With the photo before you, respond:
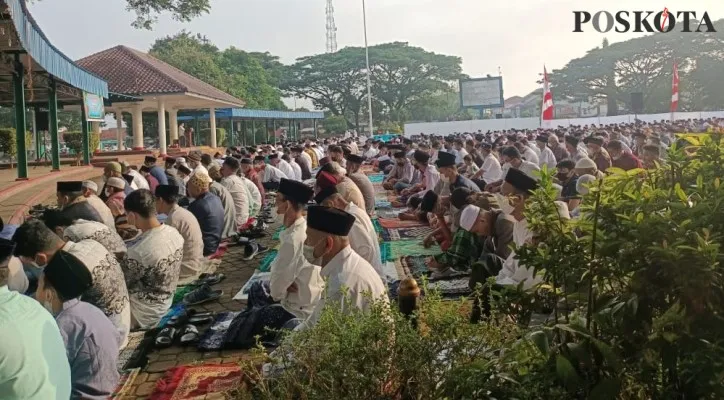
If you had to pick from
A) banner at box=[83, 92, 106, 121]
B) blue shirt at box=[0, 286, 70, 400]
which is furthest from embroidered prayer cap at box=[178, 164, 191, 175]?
blue shirt at box=[0, 286, 70, 400]

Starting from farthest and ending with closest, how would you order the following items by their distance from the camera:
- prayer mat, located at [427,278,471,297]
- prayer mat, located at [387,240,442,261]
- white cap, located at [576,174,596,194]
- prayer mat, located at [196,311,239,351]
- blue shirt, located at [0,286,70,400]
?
prayer mat, located at [387,240,442,261]
prayer mat, located at [427,278,471,297]
prayer mat, located at [196,311,239,351]
blue shirt, located at [0,286,70,400]
white cap, located at [576,174,596,194]

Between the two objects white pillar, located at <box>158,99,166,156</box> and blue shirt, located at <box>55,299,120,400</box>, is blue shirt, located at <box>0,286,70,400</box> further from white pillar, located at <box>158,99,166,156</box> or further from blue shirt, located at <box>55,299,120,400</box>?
white pillar, located at <box>158,99,166,156</box>

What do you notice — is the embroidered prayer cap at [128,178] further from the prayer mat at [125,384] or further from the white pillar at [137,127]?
the white pillar at [137,127]

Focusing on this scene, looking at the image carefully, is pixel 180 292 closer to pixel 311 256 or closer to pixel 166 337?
pixel 166 337

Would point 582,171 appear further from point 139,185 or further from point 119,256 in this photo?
point 139,185

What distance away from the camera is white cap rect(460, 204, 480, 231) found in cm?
573

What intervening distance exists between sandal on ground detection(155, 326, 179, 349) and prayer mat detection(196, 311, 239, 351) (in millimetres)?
224

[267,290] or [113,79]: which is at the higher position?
[113,79]

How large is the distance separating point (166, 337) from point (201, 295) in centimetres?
110

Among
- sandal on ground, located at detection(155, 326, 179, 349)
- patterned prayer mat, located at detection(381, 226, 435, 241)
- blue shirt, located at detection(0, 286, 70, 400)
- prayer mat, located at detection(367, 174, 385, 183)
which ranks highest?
prayer mat, located at detection(367, 174, 385, 183)

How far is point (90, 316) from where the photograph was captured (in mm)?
3346

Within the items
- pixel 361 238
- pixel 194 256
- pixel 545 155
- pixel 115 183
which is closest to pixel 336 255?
pixel 361 238

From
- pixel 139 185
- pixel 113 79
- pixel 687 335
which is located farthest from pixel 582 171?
pixel 113 79

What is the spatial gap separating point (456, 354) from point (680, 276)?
779mm
